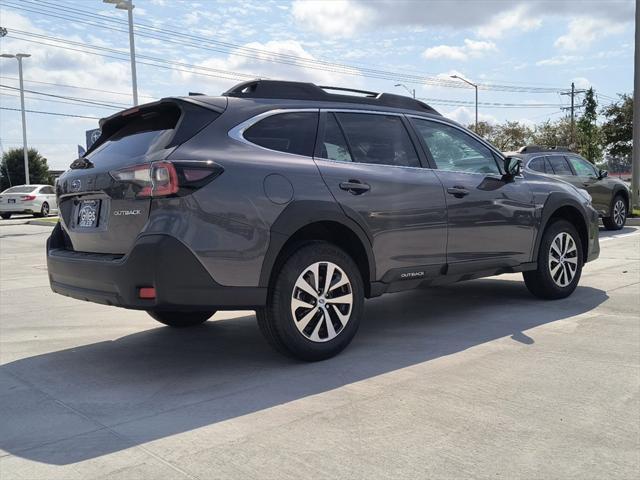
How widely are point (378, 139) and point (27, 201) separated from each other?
26.8 metres

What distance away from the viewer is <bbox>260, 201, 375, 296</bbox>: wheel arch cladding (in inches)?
156

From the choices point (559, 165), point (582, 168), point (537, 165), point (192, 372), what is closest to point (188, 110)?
point (192, 372)

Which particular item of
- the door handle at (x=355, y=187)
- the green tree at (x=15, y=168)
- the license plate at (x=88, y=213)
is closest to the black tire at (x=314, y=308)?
the door handle at (x=355, y=187)

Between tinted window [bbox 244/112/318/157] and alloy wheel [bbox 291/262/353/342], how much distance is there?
32.7 inches

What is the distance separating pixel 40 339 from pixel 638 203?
17497 millimetres

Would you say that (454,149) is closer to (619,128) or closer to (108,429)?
(108,429)

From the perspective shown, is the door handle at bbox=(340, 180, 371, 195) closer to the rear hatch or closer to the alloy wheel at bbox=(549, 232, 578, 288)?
the rear hatch

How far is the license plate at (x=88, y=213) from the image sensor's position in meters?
4.14

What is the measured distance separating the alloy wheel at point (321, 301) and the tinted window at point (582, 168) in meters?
10.7

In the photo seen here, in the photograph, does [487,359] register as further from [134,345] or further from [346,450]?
[134,345]

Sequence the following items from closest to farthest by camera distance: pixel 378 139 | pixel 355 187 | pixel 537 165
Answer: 1. pixel 355 187
2. pixel 378 139
3. pixel 537 165

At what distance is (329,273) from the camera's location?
4.24 meters

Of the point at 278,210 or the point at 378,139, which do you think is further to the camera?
the point at 378,139

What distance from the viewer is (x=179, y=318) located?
213 inches
